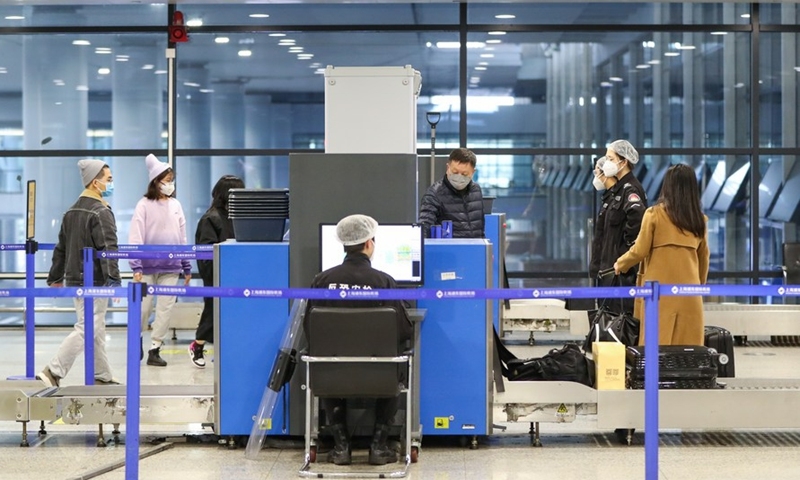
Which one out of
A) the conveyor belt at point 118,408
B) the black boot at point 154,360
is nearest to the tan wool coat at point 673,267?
the conveyor belt at point 118,408

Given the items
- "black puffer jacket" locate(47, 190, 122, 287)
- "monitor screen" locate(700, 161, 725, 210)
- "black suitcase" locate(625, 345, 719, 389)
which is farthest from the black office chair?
"monitor screen" locate(700, 161, 725, 210)

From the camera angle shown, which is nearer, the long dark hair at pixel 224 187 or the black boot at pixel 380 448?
the black boot at pixel 380 448

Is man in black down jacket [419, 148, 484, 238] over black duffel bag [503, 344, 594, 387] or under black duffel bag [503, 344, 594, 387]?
over

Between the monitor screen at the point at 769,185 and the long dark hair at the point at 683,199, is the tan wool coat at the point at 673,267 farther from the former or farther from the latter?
the monitor screen at the point at 769,185

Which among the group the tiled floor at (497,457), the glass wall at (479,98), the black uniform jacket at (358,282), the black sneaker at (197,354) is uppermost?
the glass wall at (479,98)

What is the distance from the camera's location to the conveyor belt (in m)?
6.27

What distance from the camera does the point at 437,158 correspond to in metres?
10.2

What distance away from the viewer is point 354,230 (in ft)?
18.7

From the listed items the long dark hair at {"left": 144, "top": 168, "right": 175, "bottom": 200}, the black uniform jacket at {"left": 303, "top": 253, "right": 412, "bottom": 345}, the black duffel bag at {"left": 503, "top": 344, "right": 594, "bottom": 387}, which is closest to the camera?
the black uniform jacket at {"left": 303, "top": 253, "right": 412, "bottom": 345}

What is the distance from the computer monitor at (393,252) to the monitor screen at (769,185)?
738cm

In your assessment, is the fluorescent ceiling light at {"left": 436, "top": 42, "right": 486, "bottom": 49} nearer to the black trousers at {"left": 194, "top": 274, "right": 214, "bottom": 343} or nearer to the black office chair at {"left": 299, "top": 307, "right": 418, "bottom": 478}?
the black trousers at {"left": 194, "top": 274, "right": 214, "bottom": 343}

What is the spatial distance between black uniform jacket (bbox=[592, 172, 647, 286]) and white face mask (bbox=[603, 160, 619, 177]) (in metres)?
0.08

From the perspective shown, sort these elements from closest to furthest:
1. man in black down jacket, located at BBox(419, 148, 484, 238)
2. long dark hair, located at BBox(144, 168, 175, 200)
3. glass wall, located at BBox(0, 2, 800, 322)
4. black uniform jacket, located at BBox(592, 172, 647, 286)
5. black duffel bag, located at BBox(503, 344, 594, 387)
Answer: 1. black duffel bag, located at BBox(503, 344, 594, 387)
2. black uniform jacket, located at BBox(592, 172, 647, 286)
3. man in black down jacket, located at BBox(419, 148, 484, 238)
4. long dark hair, located at BBox(144, 168, 175, 200)
5. glass wall, located at BBox(0, 2, 800, 322)

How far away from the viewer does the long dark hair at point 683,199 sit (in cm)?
672
